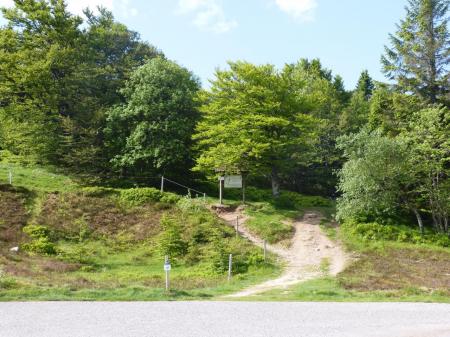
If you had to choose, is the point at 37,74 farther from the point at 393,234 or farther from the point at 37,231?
the point at 393,234

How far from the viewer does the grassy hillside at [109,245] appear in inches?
680

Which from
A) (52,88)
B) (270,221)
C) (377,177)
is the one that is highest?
(52,88)

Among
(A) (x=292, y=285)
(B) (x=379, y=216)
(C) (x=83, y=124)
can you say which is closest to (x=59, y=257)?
(A) (x=292, y=285)

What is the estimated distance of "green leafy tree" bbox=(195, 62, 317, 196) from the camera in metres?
35.5

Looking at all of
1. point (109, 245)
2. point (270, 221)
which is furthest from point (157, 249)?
point (270, 221)

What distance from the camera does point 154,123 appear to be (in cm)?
3822

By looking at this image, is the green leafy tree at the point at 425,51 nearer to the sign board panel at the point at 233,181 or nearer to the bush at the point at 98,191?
the sign board panel at the point at 233,181

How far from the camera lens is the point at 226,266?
2317cm

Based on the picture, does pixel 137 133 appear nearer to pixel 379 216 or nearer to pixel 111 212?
pixel 111 212

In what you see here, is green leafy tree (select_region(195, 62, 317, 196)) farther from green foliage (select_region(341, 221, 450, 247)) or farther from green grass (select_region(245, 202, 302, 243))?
green foliage (select_region(341, 221, 450, 247))

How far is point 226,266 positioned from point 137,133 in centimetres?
1869

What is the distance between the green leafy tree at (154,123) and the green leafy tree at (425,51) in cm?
1857
